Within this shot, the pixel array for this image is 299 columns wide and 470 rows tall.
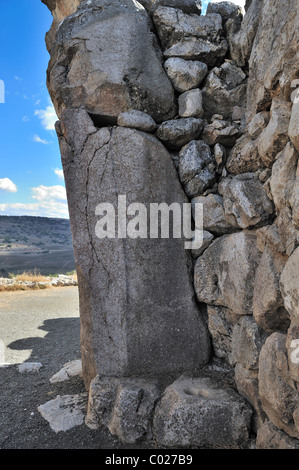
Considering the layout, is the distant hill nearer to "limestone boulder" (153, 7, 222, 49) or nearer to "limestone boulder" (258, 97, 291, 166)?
"limestone boulder" (153, 7, 222, 49)

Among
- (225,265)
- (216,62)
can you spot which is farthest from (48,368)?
(216,62)

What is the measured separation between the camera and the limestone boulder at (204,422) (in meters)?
2.04

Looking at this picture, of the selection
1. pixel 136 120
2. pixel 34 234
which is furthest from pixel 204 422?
pixel 34 234

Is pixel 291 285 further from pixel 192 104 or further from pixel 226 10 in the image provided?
pixel 226 10

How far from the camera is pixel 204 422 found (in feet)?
6.74

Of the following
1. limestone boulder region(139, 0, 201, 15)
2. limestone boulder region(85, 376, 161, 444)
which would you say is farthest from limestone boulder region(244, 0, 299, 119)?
limestone boulder region(85, 376, 161, 444)

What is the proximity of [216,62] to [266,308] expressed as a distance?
91.8 inches

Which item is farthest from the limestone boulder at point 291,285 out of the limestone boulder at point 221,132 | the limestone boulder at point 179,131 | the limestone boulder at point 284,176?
the limestone boulder at point 179,131

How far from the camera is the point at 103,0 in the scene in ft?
9.63

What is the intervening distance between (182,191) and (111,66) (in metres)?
1.27

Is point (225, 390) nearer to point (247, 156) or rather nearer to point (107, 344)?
point (107, 344)

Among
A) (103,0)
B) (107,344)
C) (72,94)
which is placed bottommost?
(107,344)

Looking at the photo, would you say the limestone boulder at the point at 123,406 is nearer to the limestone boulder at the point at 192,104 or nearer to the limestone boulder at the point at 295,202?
the limestone boulder at the point at 295,202

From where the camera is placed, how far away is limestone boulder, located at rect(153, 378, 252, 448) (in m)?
2.04
